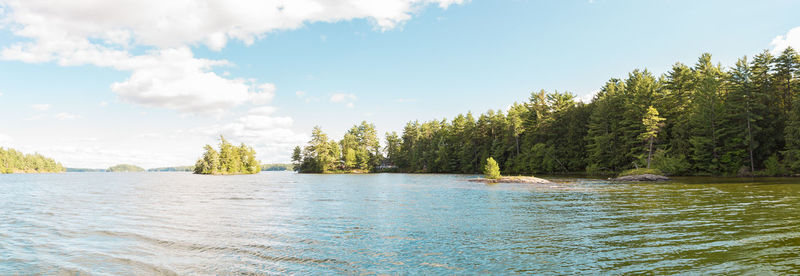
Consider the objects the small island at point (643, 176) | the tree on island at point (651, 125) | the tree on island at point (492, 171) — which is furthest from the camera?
the tree on island at point (651, 125)

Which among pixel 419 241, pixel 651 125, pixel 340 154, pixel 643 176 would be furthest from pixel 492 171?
pixel 340 154

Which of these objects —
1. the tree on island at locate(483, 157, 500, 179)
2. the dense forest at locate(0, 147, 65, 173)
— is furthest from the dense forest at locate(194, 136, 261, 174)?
the dense forest at locate(0, 147, 65, 173)

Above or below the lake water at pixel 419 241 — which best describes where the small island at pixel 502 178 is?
above

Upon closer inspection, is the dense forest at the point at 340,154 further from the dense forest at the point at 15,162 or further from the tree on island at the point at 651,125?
the dense forest at the point at 15,162

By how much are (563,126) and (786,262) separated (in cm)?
8835

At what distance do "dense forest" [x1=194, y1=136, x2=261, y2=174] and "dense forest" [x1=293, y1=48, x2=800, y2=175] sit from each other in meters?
30.9

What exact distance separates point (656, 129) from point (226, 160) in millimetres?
118492

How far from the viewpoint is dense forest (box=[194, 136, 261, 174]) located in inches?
4813

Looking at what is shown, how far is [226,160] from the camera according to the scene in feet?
414

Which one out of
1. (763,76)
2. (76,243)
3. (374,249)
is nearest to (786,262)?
(374,249)

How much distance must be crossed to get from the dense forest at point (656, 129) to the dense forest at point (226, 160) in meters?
30.9

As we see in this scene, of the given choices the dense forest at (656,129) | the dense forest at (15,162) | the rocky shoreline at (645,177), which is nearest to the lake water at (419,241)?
the rocky shoreline at (645,177)

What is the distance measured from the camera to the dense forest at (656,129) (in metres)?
52.7

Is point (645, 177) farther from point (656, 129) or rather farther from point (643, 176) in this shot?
point (656, 129)
